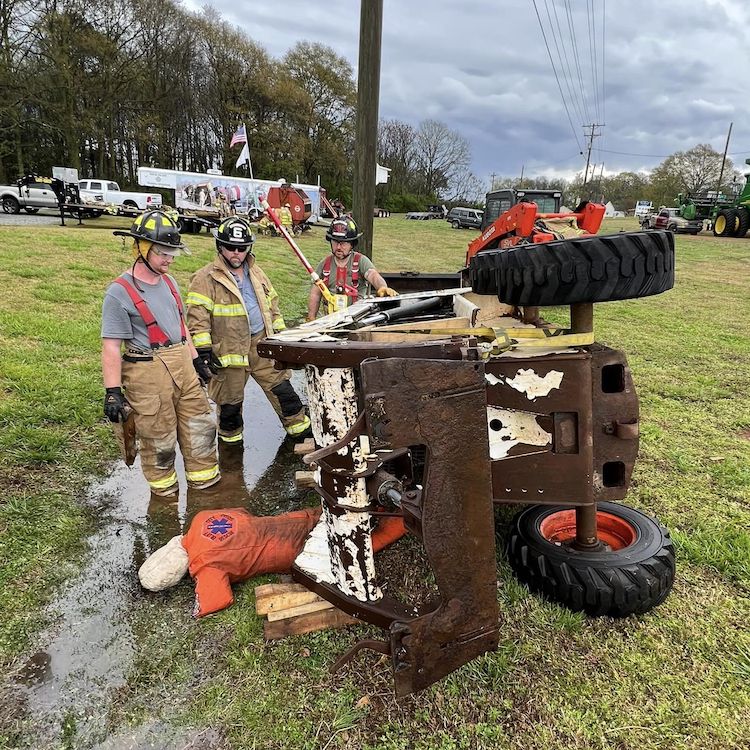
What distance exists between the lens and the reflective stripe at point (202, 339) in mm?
3727

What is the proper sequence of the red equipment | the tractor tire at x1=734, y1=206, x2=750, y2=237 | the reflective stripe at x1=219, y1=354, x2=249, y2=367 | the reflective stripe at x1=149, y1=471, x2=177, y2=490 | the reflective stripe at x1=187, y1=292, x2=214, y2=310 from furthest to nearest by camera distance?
the tractor tire at x1=734, y1=206, x2=750, y2=237 → the red equipment → the reflective stripe at x1=219, y1=354, x2=249, y2=367 → the reflective stripe at x1=187, y1=292, x2=214, y2=310 → the reflective stripe at x1=149, y1=471, x2=177, y2=490

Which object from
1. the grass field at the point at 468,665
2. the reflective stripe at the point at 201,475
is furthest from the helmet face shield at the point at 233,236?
the grass field at the point at 468,665

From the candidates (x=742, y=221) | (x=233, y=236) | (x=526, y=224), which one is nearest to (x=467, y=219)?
(x=742, y=221)

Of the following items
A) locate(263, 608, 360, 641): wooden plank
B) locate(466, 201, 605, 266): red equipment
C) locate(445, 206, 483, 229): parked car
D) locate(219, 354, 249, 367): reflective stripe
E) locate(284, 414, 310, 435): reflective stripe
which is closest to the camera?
locate(263, 608, 360, 641): wooden plank

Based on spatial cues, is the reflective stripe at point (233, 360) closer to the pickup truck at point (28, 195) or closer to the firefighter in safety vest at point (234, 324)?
the firefighter in safety vest at point (234, 324)

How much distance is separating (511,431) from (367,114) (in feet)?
15.6

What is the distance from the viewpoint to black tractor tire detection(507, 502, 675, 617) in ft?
7.51

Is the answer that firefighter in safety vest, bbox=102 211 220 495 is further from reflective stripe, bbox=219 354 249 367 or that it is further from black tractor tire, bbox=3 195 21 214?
black tractor tire, bbox=3 195 21 214

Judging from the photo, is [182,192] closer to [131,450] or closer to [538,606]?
[131,450]

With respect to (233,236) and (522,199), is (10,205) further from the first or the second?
(233,236)

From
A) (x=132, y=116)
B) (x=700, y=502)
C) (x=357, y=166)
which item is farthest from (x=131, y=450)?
(x=132, y=116)

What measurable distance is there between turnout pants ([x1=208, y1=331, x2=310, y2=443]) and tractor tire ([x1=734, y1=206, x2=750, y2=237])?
29.1 m

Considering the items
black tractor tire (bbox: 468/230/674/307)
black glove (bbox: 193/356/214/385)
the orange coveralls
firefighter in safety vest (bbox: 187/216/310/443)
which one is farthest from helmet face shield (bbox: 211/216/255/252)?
black tractor tire (bbox: 468/230/674/307)

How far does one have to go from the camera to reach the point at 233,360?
3975 millimetres
